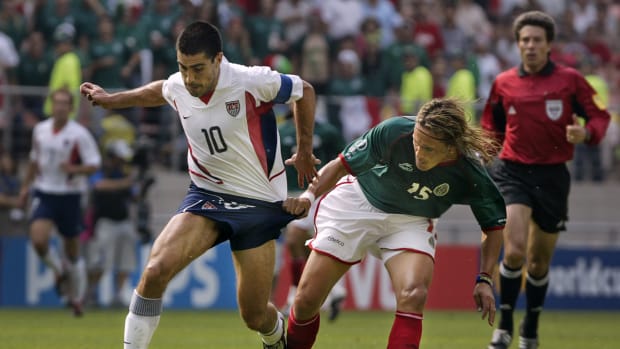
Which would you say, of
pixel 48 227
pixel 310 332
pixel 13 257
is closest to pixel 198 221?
pixel 310 332

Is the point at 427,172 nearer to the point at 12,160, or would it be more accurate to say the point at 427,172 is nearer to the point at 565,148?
the point at 565,148

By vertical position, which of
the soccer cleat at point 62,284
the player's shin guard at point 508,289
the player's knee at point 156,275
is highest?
the player's knee at point 156,275

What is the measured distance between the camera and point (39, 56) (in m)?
18.1

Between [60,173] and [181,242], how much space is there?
27.8 feet

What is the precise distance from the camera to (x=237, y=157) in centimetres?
802

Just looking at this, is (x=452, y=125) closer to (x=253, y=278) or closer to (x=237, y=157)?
(x=237, y=157)

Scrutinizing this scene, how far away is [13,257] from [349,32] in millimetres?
7327

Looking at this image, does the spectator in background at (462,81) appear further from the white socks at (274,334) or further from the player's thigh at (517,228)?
the white socks at (274,334)

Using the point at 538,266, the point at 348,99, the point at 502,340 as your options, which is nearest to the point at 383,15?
the point at 348,99

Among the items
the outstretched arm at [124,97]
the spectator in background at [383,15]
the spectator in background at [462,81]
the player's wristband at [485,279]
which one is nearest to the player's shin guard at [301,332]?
the player's wristband at [485,279]

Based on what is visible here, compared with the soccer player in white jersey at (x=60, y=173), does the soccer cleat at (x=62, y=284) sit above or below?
below

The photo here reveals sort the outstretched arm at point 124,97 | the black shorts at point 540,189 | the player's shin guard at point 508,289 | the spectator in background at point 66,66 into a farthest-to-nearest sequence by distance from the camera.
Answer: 1. the spectator in background at point 66,66
2. the black shorts at point 540,189
3. the player's shin guard at point 508,289
4. the outstretched arm at point 124,97

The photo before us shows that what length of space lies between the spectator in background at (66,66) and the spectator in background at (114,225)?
1.03m

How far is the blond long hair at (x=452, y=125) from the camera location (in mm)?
7461
